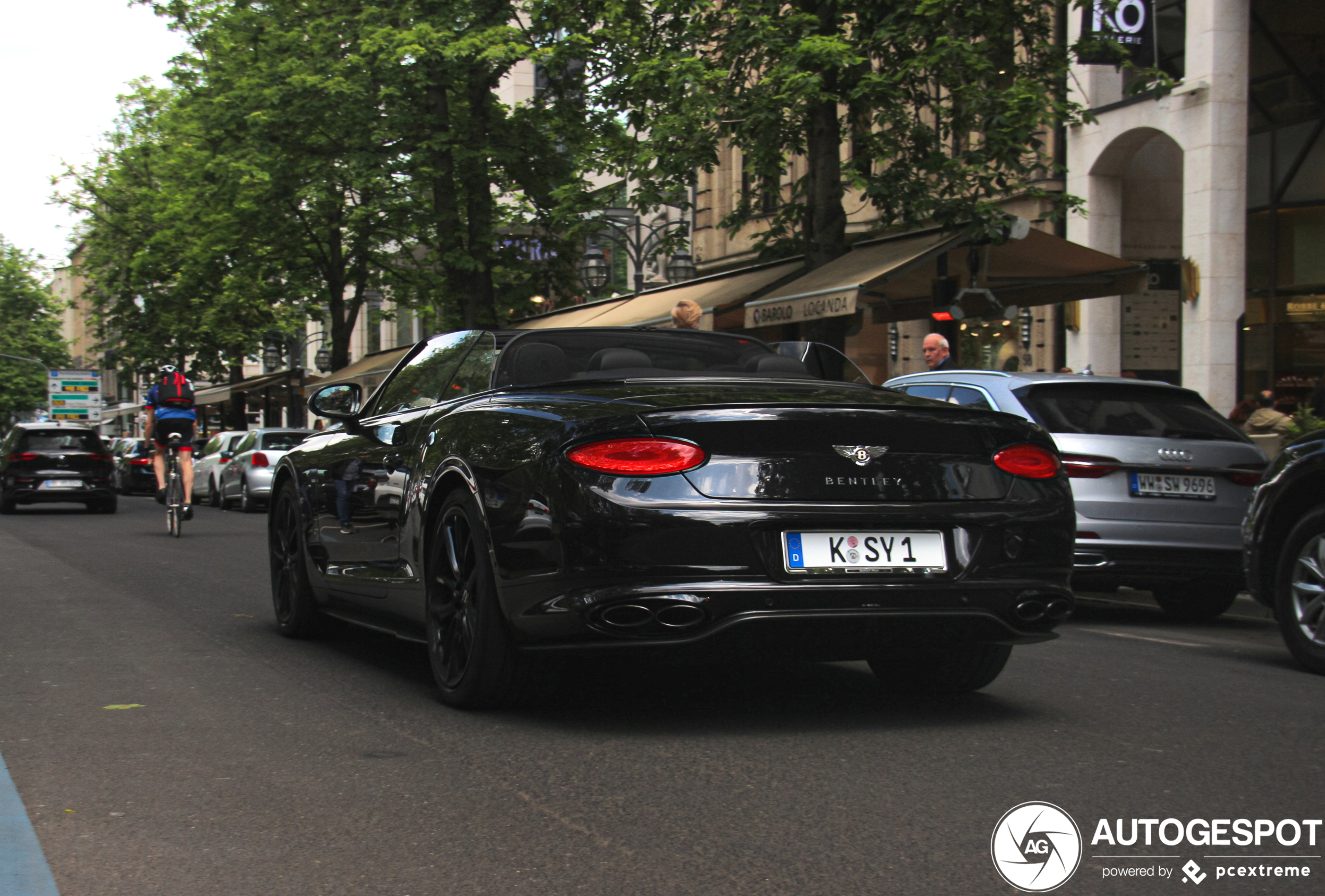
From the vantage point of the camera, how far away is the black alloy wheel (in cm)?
527

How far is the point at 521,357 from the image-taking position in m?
6.12

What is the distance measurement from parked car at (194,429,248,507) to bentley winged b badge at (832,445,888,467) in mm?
25959

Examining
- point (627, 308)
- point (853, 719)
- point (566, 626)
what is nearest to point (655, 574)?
point (566, 626)

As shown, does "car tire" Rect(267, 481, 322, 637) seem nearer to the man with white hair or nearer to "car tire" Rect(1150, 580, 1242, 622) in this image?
"car tire" Rect(1150, 580, 1242, 622)

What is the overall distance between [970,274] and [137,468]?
90.0 feet

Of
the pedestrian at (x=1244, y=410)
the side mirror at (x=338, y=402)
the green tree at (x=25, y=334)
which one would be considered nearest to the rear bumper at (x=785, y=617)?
the side mirror at (x=338, y=402)

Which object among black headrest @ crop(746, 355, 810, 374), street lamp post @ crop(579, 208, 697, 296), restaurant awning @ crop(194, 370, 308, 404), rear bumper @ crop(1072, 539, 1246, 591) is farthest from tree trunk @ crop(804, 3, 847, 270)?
restaurant awning @ crop(194, 370, 308, 404)

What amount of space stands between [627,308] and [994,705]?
60.1 ft

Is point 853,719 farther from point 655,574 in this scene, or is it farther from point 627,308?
point 627,308

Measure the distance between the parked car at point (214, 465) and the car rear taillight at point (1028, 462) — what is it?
1017 inches

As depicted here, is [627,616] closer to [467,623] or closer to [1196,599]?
[467,623]

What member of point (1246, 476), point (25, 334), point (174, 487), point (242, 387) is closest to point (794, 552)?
point (1246, 476)

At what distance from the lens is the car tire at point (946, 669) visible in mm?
5730

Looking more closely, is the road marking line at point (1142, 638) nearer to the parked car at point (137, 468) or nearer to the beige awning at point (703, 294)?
the beige awning at point (703, 294)
